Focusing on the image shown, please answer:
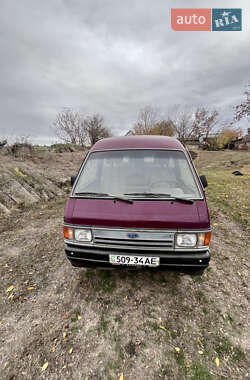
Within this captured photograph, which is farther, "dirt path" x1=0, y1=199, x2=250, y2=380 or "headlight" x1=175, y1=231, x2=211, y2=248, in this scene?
"headlight" x1=175, y1=231, x2=211, y2=248

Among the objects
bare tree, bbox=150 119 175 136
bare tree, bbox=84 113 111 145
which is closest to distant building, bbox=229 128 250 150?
bare tree, bbox=150 119 175 136

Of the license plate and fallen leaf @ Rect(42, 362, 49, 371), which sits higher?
the license plate

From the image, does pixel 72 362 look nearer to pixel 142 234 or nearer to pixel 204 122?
pixel 142 234

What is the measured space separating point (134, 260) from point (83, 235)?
0.73 m

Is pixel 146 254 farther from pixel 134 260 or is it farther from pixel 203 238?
pixel 203 238

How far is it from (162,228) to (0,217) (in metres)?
5.22

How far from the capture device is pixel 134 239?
6.32 ft

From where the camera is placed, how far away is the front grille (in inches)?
74.5

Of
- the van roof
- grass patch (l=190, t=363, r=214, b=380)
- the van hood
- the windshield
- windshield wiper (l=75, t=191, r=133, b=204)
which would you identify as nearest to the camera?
grass patch (l=190, t=363, r=214, b=380)

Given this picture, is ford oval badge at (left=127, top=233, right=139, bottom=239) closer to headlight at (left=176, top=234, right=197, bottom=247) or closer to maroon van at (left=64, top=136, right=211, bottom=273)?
maroon van at (left=64, top=136, right=211, bottom=273)

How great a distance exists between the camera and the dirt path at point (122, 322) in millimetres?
1599

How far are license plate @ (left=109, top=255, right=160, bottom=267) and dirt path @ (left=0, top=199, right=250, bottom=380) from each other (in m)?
0.70

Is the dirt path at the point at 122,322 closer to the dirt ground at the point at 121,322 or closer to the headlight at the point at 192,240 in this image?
the dirt ground at the point at 121,322

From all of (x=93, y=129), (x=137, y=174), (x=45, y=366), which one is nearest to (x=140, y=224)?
(x=137, y=174)
